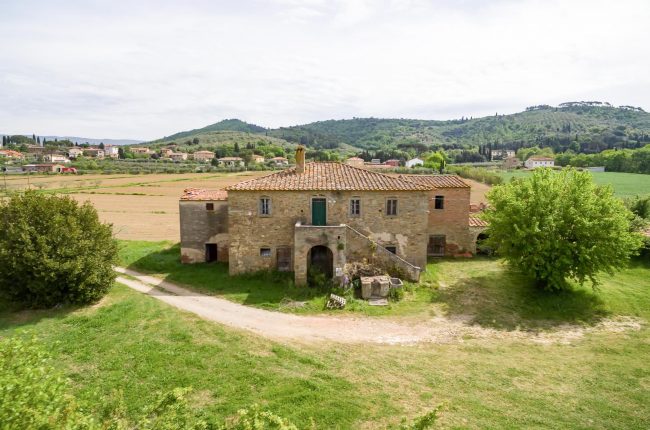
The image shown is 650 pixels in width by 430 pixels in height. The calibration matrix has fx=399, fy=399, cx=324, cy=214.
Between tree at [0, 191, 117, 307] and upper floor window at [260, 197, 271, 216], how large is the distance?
9300mm

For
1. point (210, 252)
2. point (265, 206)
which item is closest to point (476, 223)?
point (265, 206)

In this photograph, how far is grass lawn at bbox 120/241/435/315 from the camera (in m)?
21.7

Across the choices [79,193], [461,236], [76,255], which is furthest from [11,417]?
[79,193]

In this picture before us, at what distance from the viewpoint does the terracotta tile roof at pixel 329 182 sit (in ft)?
82.6

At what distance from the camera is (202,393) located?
14.0 meters

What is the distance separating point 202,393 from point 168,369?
2.16 m

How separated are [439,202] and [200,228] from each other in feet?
59.3

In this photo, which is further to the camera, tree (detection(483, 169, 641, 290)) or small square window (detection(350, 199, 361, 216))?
small square window (detection(350, 199, 361, 216))

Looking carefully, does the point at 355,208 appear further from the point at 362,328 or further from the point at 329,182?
the point at 362,328

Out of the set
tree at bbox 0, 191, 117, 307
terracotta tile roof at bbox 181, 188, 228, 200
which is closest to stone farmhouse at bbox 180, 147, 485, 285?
terracotta tile roof at bbox 181, 188, 228, 200

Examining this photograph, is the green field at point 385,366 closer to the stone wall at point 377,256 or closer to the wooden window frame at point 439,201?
the stone wall at point 377,256

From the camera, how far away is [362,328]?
63.6 ft

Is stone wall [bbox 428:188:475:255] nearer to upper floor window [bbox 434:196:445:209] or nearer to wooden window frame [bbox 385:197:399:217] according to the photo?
upper floor window [bbox 434:196:445:209]

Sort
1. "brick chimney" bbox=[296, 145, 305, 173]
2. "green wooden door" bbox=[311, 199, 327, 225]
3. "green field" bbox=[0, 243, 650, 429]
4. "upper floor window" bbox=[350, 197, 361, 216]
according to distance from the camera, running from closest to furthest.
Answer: "green field" bbox=[0, 243, 650, 429]
"green wooden door" bbox=[311, 199, 327, 225]
"upper floor window" bbox=[350, 197, 361, 216]
"brick chimney" bbox=[296, 145, 305, 173]
